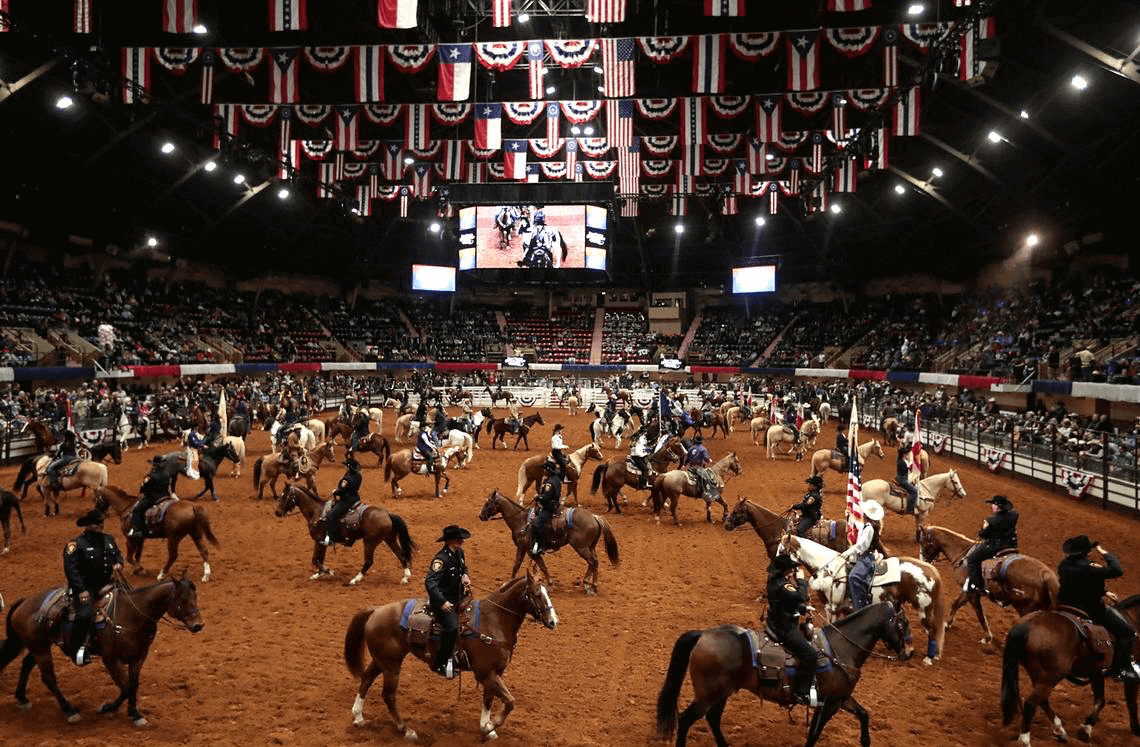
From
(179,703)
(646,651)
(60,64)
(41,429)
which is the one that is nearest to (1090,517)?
(646,651)

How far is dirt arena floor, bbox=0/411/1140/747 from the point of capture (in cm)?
668

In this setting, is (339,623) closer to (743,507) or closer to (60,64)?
(743,507)

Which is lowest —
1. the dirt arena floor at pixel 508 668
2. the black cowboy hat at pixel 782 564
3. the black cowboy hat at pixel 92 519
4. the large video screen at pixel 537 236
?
the dirt arena floor at pixel 508 668

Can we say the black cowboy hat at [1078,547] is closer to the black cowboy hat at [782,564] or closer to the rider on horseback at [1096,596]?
the rider on horseback at [1096,596]

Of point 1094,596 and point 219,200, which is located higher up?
point 219,200

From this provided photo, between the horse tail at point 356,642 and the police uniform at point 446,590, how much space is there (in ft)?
2.46

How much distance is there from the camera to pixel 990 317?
3641 cm

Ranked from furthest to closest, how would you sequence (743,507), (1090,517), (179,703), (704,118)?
(704,118), (1090,517), (743,507), (179,703)

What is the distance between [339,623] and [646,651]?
421 cm

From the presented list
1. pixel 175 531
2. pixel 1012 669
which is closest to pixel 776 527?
pixel 1012 669

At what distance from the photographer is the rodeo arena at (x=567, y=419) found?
6734mm

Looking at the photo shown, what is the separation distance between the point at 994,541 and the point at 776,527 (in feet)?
10.3

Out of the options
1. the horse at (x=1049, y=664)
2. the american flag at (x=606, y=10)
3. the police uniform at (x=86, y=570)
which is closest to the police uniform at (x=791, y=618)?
the horse at (x=1049, y=664)

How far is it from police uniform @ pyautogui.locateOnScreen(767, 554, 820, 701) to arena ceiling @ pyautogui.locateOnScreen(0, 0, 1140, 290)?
43.3 ft
